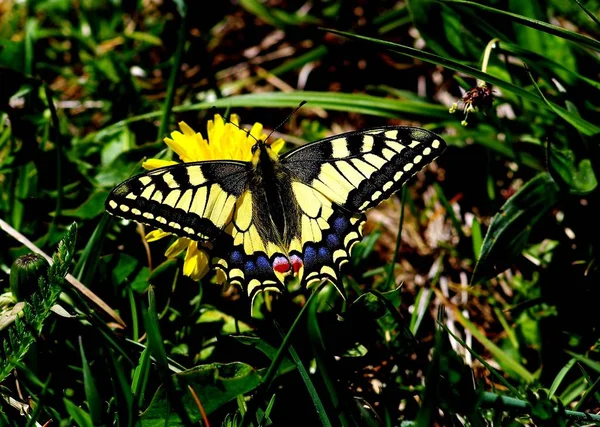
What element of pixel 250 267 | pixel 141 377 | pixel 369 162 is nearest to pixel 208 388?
pixel 141 377

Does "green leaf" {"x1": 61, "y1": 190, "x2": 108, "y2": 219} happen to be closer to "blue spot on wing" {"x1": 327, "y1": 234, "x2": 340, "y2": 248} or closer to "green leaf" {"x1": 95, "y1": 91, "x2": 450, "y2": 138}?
"green leaf" {"x1": 95, "y1": 91, "x2": 450, "y2": 138}

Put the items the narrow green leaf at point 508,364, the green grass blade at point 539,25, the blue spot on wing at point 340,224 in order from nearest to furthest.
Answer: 1. the green grass blade at point 539,25
2. the blue spot on wing at point 340,224
3. the narrow green leaf at point 508,364

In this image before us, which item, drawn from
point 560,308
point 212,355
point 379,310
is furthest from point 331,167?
point 560,308

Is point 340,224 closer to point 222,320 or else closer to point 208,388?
point 222,320

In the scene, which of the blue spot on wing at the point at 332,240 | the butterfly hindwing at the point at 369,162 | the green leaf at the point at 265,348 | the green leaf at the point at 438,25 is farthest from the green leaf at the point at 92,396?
the green leaf at the point at 438,25

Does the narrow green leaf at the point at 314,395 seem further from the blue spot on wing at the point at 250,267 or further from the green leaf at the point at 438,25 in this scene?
the green leaf at the point at 438,25

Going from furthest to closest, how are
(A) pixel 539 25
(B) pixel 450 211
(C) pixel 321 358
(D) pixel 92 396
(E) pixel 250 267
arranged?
(B) pixel 450 211 → (E) pixel 250 267 → (A) pixel 539 25 → (C) pixel 321 358 → (D) pixel 92 396
